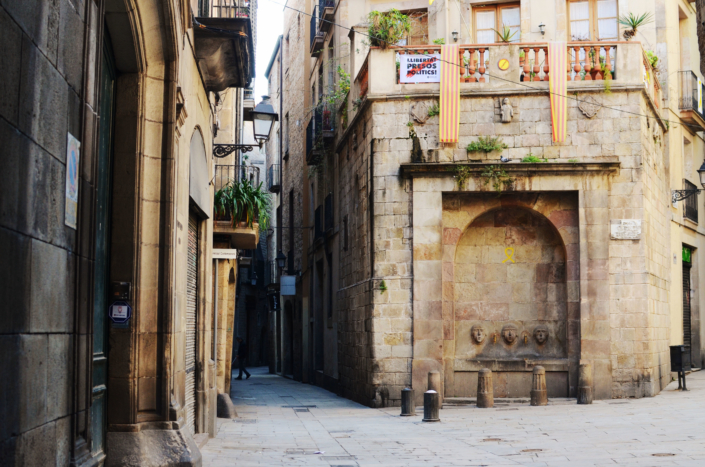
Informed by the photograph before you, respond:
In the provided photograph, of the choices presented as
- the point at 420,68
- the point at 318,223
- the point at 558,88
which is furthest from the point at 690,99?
the point at 318,223

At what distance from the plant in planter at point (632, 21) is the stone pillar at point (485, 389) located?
842 cm

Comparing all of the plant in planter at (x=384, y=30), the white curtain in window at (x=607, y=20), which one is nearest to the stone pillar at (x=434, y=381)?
the plant in planter at (x=384, y=30)

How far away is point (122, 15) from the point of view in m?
7.04

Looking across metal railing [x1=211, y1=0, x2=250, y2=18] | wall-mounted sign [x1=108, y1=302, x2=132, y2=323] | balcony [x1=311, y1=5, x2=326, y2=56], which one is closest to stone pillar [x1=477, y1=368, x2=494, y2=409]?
metal railing [x1=211, y1=0, x2=250, y2=18]

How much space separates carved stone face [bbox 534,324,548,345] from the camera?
16797mm

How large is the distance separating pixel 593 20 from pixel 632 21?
93.2 inches

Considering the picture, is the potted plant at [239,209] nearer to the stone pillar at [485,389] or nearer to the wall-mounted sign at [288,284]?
the stone pillar at [485,389]

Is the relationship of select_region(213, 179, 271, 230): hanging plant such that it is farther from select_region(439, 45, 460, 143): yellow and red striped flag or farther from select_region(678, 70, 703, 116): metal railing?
select_region(678, 70, 703, 116): metal railing

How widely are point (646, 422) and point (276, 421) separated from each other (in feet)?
20.1

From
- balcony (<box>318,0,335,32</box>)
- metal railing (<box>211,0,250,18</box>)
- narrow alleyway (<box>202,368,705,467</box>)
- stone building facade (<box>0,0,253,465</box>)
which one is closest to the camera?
stone building facade (<box>0,0,253,465</box>)

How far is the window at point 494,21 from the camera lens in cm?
2100

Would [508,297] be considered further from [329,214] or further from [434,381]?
[329,214]

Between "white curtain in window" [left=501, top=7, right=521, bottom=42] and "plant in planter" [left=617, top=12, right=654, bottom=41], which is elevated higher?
"white curtain in window" [left=501, top=7, right=521, bottom=42]

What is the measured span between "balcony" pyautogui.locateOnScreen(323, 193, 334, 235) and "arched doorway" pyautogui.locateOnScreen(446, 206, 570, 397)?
265 inches
